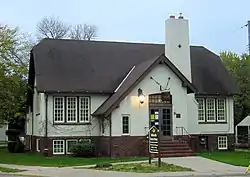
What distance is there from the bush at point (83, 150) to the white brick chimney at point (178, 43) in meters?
8.99

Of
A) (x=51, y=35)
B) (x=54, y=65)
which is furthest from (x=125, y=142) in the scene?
(x=51, y=35)

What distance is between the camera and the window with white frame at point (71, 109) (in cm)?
3656

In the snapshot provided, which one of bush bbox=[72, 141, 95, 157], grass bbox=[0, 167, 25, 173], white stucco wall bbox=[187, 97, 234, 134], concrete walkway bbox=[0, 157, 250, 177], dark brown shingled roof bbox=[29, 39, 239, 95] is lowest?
grass bbox=[0, 167, 25, 173]

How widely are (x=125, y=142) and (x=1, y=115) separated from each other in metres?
10.6

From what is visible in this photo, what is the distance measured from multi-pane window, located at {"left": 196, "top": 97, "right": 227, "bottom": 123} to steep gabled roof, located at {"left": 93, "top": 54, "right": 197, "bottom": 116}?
13.2ft

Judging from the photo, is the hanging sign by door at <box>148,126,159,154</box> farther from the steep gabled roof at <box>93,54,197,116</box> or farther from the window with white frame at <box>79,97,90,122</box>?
the window with white frame at <box>79,97,90,122</box>

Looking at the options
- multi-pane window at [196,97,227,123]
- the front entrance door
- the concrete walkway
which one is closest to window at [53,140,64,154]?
the front entrance door

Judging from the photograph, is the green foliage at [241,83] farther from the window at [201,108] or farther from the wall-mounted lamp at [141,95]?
the wall-mounted lamp at [141,95]

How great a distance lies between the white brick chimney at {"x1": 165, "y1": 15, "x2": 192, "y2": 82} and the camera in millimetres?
38375

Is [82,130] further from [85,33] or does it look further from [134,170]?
[85,33]

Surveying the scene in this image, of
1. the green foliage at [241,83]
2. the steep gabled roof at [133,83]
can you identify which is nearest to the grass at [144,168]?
the steep gabled roof at [133,83]

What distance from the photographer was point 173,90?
36.1 meters

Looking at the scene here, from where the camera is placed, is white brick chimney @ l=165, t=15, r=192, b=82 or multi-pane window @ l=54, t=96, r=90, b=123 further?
white brick chimney @ l=165, t=15, r=192, b=82

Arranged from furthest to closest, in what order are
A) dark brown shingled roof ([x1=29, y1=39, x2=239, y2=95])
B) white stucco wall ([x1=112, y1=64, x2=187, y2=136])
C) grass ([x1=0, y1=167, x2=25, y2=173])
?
dark brown shingled roof ([x1=29, y1=39, x2=239, y2=95]) < white stucco wall ([x1=112, y1=64, x2=187, y2=136]) < grass ([x1=0, y1=167, x2=25, y2=173])
